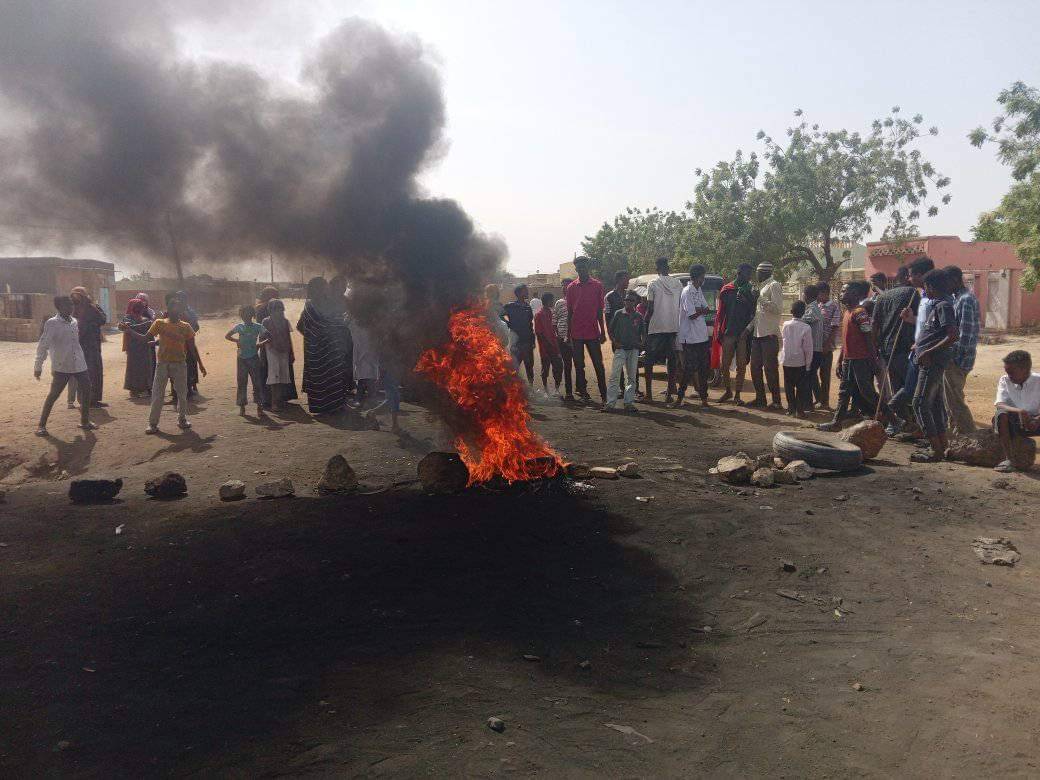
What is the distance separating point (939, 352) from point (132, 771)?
28.3 ft

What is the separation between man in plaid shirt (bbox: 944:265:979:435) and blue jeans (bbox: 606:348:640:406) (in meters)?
4.66

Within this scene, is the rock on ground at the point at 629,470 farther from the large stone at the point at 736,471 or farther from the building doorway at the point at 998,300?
the building doorway at the point at 998,300

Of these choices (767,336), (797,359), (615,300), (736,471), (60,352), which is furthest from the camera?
(615,300)

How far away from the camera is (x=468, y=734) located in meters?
3.51

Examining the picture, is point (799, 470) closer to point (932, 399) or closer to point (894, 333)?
point (932, 399)

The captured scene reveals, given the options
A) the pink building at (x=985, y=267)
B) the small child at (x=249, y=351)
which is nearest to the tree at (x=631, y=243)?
the pink building at (x=985, y=267)

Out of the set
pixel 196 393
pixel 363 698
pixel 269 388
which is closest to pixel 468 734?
pixel 363 698

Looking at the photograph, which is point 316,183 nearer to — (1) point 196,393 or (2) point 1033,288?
(1) point 196,393

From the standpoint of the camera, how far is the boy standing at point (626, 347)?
12.2 m

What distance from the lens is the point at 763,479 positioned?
7574 millimetres

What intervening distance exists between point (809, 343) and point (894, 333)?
1495mm

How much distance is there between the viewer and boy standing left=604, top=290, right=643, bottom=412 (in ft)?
39.9

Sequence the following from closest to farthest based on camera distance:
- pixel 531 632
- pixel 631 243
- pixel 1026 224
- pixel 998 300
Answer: pixel 531 632
pixel 1026 224
pixel 998 300
pixel 631 243

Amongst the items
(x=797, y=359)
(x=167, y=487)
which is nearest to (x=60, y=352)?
(x=167, y=487)
